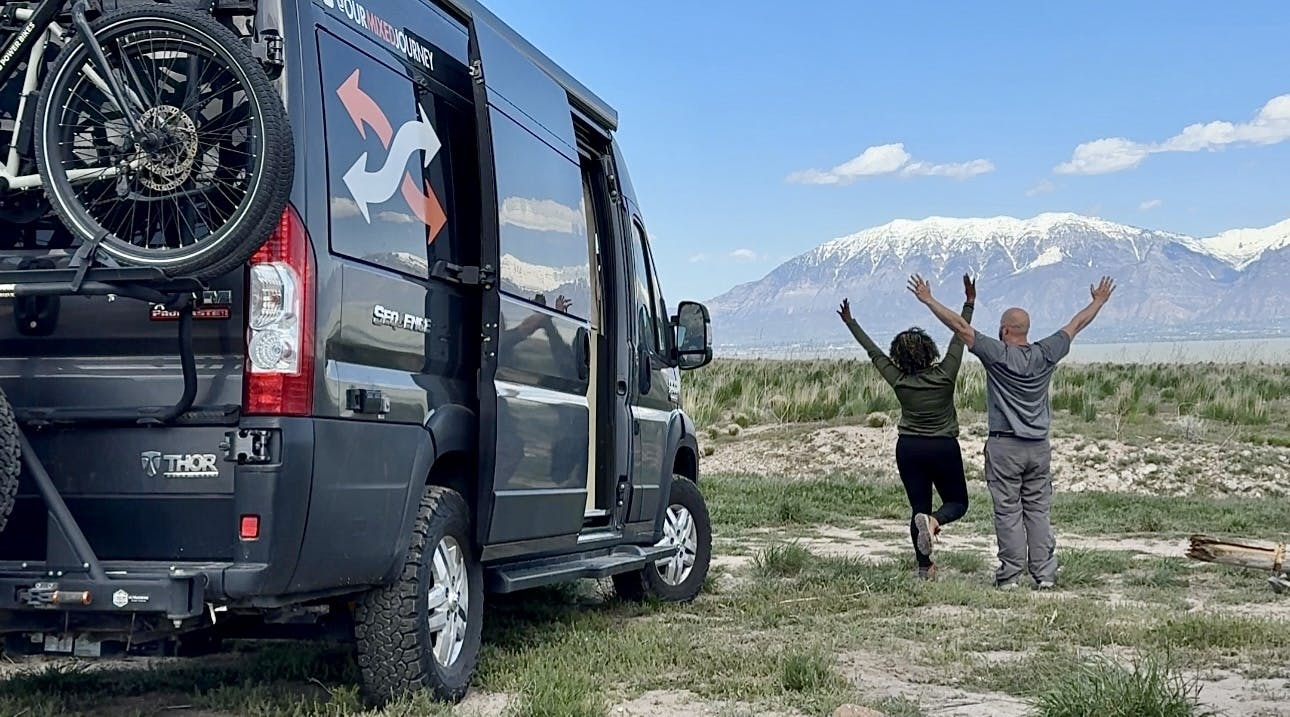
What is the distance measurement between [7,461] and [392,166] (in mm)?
1787

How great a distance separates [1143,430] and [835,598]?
1379 cm

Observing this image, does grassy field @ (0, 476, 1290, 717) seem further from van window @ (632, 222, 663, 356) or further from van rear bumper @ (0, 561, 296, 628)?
van window @ (632, 222, 663, 356)

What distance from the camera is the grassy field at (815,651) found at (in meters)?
5.82

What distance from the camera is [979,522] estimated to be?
1440cm

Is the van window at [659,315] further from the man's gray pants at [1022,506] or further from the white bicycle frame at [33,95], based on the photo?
the white bicycle frame at [33,95]

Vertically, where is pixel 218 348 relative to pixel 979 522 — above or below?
above

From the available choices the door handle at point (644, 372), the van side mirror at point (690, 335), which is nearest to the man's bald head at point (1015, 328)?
the van side mirror at point (690, 335)

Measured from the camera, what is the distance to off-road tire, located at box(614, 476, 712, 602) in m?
9.00

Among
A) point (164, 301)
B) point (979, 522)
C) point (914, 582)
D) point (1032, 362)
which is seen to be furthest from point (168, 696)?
point (979, 522)

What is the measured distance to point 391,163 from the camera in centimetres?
567

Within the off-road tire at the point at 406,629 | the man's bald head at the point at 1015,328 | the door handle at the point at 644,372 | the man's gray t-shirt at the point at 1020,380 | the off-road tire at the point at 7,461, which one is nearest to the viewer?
the off-road tire at the point at 7,461

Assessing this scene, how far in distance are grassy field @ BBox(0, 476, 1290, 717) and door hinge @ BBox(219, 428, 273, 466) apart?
1.21 metres

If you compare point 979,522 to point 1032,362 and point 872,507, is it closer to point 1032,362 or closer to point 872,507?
point 872,507

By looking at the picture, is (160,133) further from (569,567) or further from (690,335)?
(690,335)
